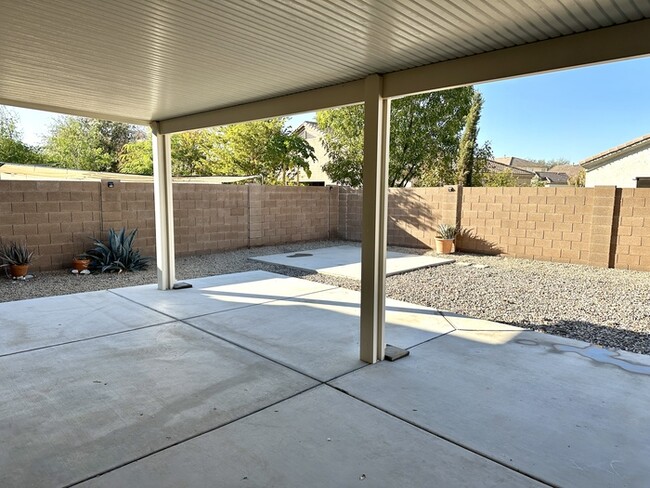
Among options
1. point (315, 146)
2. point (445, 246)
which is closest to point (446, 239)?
point (445, 246)

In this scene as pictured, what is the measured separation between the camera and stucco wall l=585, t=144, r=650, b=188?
1673 centimetres

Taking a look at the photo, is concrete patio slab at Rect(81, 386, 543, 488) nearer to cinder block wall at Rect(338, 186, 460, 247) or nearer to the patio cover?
the patio cover

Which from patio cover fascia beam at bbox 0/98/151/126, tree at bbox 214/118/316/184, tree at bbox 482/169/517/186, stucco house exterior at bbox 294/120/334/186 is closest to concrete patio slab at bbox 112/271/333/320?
patio cover fascia beam at bbox 0/98/151/126

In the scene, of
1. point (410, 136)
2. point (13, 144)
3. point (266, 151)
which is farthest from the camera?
point (13, 144)

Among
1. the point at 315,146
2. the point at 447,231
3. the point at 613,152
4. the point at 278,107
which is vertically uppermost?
the point at 315,146

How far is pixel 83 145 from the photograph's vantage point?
23.6m

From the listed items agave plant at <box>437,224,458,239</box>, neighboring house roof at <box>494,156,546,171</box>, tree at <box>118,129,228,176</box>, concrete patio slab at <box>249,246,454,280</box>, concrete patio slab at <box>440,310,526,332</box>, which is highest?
neighboring house roof at <box>494,156,546,171</box>

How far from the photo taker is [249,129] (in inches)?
663

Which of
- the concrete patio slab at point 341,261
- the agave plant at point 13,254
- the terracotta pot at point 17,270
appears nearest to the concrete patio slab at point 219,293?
the concrete patio slab at point 341,261

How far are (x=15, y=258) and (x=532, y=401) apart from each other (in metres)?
7.96

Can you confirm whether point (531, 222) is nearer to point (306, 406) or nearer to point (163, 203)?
point (163, 203)

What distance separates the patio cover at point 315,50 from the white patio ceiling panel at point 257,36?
0.01 m

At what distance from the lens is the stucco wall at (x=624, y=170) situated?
16.7 meters

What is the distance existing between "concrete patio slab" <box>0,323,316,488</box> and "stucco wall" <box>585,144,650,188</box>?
17770mm
